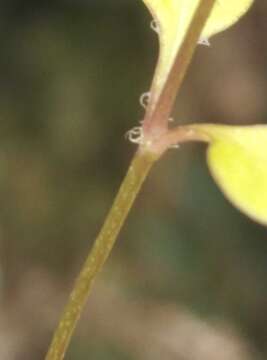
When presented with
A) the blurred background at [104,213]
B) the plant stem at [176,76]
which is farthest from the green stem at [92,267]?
the blurred background at [104,213]

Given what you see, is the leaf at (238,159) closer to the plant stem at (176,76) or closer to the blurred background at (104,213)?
the plant stem at (176,76)

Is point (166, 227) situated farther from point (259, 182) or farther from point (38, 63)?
point (259, 182)

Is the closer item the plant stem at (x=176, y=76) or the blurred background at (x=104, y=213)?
the plant stem at (x=176, y=76)

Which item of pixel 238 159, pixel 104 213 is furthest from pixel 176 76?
pixel 104 213

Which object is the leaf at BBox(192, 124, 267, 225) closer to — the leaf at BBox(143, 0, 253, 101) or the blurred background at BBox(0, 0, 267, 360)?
the leaf at BBox(143, 0, 253, 101)

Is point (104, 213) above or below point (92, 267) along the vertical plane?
below

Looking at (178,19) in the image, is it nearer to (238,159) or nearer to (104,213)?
(238,159)

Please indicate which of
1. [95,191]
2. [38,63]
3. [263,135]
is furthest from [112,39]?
[263,135]

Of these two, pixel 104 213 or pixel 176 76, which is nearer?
pixel 176 76
